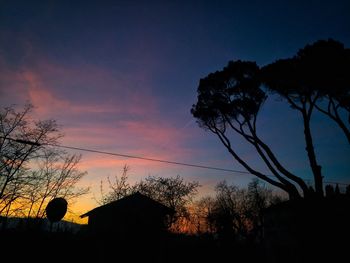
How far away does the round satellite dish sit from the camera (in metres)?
10.5

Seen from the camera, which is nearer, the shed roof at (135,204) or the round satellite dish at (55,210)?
the round satellite dish at (55,210)

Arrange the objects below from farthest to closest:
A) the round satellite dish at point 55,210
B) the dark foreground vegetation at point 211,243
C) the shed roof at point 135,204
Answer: the shed roof at point 135,204, the round satellite dish at point 55,210, the dark foreground vegetation at point 211,243

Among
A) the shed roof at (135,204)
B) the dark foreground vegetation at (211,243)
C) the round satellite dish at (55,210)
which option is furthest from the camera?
the shed roof at (135,204)

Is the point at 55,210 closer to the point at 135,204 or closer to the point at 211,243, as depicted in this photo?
the point at 211,243

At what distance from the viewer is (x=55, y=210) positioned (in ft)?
34.7

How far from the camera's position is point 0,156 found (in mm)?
20938

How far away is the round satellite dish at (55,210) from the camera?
10492 millimetres

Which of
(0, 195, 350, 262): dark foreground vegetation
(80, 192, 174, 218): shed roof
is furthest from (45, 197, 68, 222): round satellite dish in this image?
(80, 192, 174, 218): shed roof

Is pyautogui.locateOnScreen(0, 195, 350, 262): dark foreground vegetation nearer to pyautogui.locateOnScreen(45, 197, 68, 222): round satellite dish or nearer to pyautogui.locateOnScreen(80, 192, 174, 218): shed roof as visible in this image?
pyautogui.locateOnScreen(45, 197, 68, 222): round satellite dish

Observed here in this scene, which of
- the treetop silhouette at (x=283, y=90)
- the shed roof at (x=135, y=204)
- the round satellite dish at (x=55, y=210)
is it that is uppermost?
the treetop silhouette at (x=283, y=90)

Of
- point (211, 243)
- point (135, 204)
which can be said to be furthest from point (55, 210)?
point (135, 204)

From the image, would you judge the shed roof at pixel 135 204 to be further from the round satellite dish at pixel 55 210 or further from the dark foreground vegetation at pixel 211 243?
the round satellite dish at pixel 55 210

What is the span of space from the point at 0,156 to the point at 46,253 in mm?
14891

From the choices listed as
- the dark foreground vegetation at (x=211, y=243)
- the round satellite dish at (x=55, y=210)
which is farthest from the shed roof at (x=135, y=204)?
the round satellite dish at (x=55, y=210)
